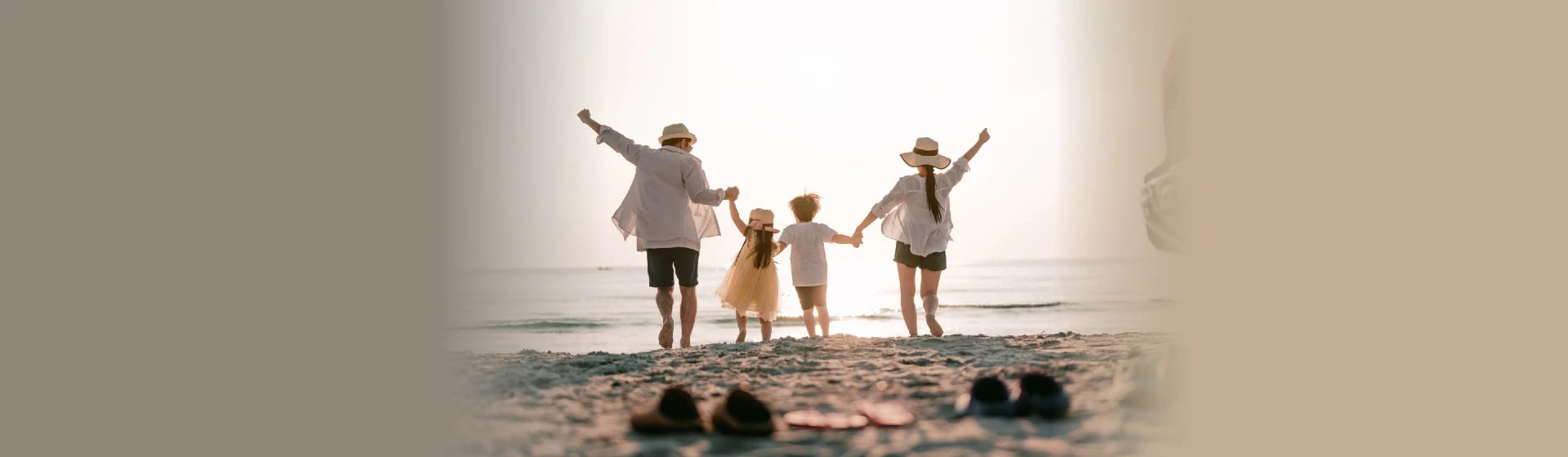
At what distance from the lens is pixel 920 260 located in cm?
643

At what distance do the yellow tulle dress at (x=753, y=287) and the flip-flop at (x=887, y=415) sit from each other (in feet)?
11.8

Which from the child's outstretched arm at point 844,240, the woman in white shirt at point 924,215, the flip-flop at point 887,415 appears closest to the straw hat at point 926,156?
the woman in white shirt at point 924,215

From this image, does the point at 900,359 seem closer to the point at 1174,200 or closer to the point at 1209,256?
the point at 1174,200

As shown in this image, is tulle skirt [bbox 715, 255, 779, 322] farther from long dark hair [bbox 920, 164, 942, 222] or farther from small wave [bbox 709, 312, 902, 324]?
small wave [bbox 709, 312, 902, 324]

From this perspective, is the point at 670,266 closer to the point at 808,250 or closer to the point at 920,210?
the point at 808,250

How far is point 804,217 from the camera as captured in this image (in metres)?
7.06

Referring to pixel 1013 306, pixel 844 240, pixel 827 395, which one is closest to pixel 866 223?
pixel 844 240

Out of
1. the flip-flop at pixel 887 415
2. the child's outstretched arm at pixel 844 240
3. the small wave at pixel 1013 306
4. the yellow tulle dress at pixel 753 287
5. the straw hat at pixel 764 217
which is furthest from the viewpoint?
the small wave at pixel 1013 306

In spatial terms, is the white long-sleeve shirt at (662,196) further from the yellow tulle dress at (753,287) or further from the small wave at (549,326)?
the small wave at (549,326)

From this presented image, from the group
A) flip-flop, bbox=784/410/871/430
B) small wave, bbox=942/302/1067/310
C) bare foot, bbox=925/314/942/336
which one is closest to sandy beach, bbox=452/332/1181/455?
flip-flop, bbox=784/410/871/430

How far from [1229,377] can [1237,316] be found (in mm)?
179

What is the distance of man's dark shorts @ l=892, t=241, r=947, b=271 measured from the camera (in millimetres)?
6402

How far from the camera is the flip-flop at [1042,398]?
10.1ft

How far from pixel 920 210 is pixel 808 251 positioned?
0.92 m
